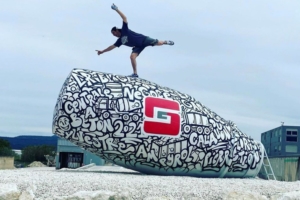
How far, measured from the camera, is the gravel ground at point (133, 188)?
907cm

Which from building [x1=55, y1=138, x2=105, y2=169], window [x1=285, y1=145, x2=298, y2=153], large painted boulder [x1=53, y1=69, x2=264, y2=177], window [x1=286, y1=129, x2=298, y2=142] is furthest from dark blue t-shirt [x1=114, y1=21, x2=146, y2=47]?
window [x1=286, y1=129, x2=298, y2=142]

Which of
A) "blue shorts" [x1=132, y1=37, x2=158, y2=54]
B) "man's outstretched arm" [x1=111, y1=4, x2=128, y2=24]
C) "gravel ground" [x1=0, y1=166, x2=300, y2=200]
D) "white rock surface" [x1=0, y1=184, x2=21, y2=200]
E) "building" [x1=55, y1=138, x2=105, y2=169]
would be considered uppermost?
"man's outstretched arm" [x1=111, y1=4, x2=128, y2=24]

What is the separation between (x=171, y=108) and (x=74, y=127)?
7.47ft

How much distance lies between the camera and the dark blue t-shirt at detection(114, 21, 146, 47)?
12.8 meters

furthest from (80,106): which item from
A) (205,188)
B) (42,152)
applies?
(42,152)

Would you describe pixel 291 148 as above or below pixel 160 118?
below

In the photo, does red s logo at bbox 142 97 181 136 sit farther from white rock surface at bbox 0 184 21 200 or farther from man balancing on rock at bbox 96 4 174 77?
white rock surface at bbox 0 184 21 200

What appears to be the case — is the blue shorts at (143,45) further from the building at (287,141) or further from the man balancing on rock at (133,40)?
the building at (287,141)

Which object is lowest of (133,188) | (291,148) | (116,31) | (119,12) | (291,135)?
(133,188)

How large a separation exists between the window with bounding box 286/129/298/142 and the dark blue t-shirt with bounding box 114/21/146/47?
43.6 m

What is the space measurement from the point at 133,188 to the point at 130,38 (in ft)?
15.4

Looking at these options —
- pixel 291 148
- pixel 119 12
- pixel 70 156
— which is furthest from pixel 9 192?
pixel 291 148

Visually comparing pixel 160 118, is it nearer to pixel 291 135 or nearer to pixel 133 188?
pixel 133 188

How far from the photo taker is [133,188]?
9406 millimetres
